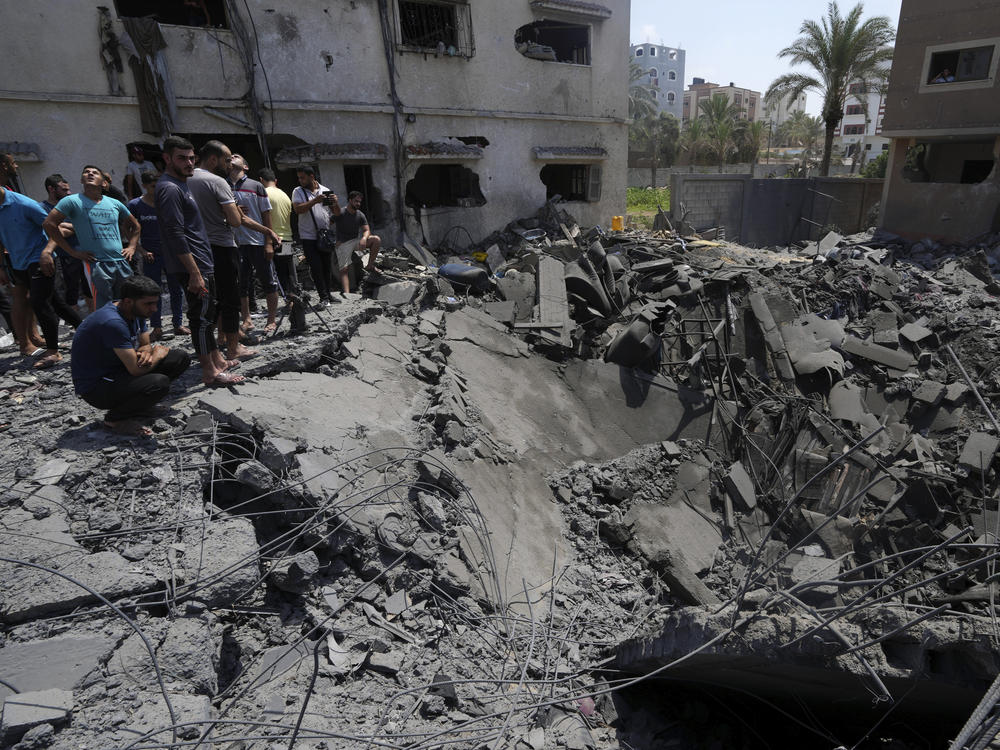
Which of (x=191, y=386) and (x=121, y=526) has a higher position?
(x=191, y=386)

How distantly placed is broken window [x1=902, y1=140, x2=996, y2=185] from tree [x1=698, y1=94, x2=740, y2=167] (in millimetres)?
A: 16026

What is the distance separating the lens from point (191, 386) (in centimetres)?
452

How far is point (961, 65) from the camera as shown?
14.9 meters

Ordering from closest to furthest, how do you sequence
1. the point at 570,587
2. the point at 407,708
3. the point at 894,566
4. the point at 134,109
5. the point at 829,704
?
the point at 407,708 < the point at 829,704 < the point at 570,587 < the point at 894,566 < the point at 134,109

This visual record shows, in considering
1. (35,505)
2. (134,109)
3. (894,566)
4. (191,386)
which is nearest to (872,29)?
(894,566)

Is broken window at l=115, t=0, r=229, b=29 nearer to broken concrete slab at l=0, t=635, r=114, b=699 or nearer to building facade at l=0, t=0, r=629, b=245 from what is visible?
building facade at l=0, t=0, r=629, b=245

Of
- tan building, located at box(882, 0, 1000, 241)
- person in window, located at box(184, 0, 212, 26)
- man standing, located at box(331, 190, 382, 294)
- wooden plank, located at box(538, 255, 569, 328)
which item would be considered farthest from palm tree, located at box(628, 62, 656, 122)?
man standing, located at box(331, 190, 382, 294)

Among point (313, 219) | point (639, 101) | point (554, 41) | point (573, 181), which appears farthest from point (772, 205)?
point (639, 101)

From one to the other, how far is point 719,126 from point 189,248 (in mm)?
34558

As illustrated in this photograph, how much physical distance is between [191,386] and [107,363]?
0.82 meters

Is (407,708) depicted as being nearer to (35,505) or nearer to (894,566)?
(35,505)

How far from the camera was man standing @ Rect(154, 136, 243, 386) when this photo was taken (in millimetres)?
4184

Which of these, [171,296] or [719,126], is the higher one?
[719,126]

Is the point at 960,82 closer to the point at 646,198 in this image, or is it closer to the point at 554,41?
the point at 554,41
